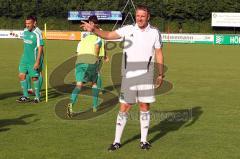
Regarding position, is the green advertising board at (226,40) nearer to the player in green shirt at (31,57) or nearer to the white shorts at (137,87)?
the player in green shirt at (31,57)

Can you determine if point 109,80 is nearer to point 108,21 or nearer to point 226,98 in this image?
point 226,98

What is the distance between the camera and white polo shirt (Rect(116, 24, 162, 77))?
25.3ft

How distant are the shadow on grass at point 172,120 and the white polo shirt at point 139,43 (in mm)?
1573

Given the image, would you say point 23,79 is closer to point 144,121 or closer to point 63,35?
point 144,121

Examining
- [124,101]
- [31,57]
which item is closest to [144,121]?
[124,101]

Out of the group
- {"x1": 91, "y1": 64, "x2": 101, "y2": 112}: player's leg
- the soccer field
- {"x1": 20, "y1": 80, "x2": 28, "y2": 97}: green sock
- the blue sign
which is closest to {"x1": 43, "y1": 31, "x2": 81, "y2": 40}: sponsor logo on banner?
the blue sign

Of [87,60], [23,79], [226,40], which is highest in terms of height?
[226,40]

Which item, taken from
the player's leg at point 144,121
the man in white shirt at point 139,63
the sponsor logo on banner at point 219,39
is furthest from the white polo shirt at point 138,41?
the sponsor logo on banner at point 219,39

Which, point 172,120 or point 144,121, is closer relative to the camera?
point 144,121

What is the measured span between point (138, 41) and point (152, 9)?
202ft

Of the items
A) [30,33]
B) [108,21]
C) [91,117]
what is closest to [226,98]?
[91,117]

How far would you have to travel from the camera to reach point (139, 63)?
781 cm

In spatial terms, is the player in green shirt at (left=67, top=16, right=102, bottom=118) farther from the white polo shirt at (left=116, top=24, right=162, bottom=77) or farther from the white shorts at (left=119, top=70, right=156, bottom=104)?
the white polo shirt at (left=116, top=24, right=162, bottom=77)

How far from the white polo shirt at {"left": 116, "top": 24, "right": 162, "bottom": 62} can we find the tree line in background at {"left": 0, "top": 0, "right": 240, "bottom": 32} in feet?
194
